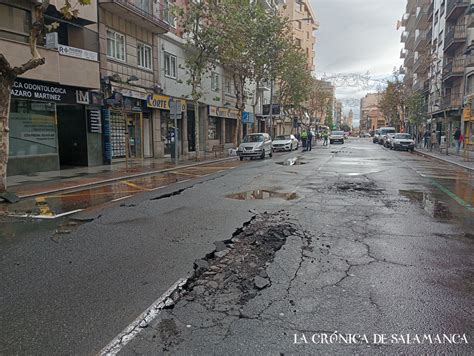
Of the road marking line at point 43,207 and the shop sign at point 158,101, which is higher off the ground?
the shop sign at point 158,101

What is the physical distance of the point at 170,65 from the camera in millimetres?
24906

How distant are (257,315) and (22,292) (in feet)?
8.30

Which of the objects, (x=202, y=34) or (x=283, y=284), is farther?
(x=202, y=34)

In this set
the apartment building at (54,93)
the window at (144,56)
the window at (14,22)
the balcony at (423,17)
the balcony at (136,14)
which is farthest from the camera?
the balcony at (423,17)

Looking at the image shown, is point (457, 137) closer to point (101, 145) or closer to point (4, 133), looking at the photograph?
point (101, 145)

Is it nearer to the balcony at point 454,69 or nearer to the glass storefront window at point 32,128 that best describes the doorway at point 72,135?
the glass storefront window at point 32,128

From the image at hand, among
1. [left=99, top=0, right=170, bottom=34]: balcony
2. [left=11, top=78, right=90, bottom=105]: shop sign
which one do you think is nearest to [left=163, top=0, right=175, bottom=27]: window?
[left=99, top=0, right=170, bottom=34]: balcony

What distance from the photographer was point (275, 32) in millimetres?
26438

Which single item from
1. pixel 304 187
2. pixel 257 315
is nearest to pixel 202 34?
pixel 304 187

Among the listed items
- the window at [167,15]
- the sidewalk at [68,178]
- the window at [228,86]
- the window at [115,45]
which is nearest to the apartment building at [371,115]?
the window at [228,86]

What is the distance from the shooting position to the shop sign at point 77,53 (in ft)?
50.6

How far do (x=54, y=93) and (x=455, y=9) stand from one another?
35.2 meters

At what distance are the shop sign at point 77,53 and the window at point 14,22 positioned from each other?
131 cm

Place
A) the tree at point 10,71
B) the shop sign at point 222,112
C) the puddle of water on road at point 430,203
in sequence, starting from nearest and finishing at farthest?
the puddle of water on road at point 430,203 → the tree at point 10,71 → the shop sign at point 222,112
